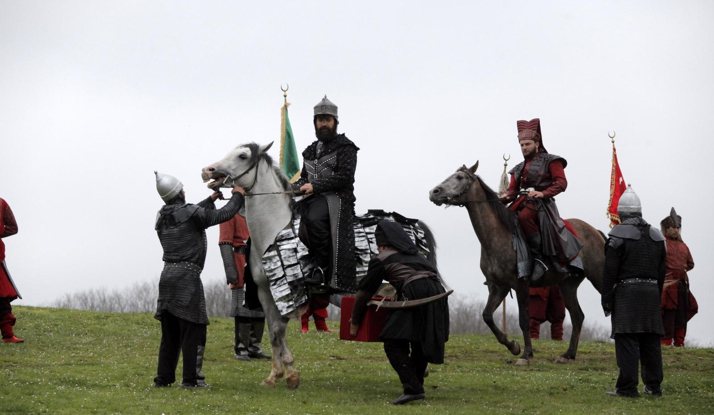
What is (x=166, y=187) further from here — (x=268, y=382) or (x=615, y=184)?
(x=615, y=184)

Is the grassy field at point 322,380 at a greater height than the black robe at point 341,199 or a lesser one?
lesser

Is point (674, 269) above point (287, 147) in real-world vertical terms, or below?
below

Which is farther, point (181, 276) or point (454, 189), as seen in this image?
point (454, 189)

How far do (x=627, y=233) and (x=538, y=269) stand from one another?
287cm

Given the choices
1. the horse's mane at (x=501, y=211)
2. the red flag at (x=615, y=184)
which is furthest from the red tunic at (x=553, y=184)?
the red flag at (x=615, y=184)

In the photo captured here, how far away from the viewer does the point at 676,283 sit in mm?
18203

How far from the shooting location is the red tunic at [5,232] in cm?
1466

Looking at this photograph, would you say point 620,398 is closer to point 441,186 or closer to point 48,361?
point 441,186

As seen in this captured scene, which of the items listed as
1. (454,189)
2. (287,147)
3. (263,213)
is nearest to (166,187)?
(263,213)

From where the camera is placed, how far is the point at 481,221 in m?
13.1

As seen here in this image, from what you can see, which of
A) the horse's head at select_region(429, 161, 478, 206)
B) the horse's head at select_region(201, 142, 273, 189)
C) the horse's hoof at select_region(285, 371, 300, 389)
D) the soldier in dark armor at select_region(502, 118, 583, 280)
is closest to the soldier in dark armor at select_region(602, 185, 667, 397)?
the soldier in dark armor at select_region(502, 118, 583, 280)

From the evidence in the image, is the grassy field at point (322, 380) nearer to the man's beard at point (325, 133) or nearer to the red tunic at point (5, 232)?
the red tunic at point (5, 232)

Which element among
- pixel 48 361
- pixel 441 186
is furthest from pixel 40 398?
pixel 441 186

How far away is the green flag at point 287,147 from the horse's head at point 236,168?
8122 mm
